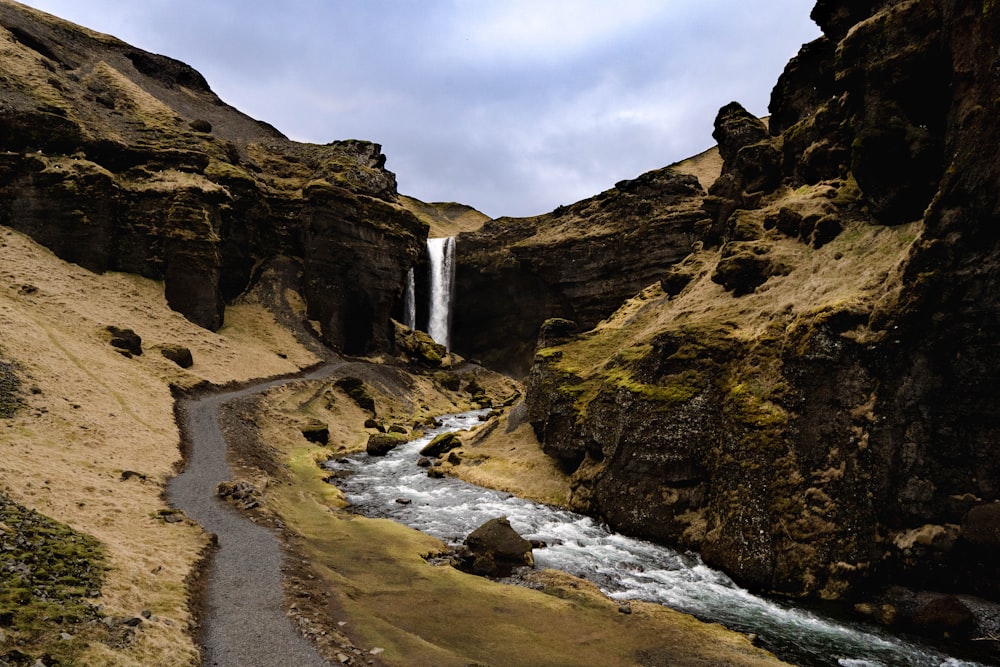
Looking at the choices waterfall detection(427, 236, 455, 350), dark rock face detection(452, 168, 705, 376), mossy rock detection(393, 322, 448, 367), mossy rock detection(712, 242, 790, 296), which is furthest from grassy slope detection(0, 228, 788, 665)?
waterfall detection(427, 236, 455, 350)

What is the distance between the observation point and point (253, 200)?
2810 inches

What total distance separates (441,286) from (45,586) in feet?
283

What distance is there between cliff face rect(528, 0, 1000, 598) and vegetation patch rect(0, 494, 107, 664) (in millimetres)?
20238

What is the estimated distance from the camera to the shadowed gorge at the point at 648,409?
15.1m

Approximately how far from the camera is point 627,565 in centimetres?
2112

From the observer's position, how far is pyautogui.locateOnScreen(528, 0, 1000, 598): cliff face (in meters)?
17.9

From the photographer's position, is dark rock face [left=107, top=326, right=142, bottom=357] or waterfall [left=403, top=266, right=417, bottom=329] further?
waterfall [left=403, top=266, right=417, bottom=329]

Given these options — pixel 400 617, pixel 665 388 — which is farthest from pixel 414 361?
pixel 400 617

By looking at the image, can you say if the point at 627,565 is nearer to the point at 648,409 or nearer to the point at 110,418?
the point at 648,409

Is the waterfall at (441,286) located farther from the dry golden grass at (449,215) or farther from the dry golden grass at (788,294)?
the dry golden grass at (449,215)

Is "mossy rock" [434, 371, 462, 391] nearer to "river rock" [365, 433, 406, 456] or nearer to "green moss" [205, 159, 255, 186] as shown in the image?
"river rock" [365, 433, 406, 456]

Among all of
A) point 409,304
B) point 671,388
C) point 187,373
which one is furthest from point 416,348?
point 671,388

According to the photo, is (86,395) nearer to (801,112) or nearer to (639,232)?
(801,112)

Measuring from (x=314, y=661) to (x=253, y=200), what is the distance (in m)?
72.0
